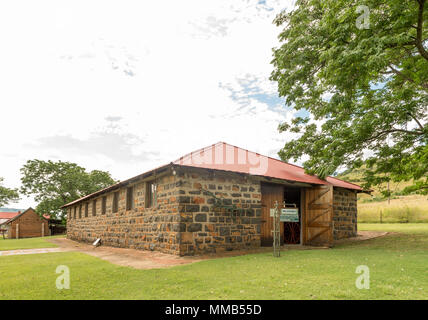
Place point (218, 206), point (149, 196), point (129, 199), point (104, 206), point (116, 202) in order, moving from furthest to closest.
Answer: point (104, 206)
point (116, 202)
point (129, 199)
point (149, 196)
point (218, 206)

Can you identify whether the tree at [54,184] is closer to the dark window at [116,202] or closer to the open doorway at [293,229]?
the dark window at [116,202]

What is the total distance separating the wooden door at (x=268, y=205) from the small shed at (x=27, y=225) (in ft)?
117

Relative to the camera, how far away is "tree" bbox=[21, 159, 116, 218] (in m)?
34.5

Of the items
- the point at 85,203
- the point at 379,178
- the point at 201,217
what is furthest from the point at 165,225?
the point at 85,203

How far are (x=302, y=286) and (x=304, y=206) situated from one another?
797 centimetres

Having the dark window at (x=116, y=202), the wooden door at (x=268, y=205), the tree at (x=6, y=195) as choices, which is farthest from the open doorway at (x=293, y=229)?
the tree at (x=6, y=195)

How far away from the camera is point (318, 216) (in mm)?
11297

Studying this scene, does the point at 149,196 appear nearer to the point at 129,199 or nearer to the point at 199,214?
the point at 129,199

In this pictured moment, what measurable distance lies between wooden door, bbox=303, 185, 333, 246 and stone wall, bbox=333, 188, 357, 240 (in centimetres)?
200

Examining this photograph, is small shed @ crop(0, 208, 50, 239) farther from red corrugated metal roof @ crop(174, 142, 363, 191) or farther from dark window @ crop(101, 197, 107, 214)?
red corrugated metal roof @ crop(174, 142, 363, 191)

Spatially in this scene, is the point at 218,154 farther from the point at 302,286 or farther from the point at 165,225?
the point at 302,286

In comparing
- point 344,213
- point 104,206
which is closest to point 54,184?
point 104,206

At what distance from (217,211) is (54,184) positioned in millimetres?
33903

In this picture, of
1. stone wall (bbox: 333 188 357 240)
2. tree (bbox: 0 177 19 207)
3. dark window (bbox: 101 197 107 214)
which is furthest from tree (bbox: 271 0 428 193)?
tree (bbox: 0 177 19 207)
